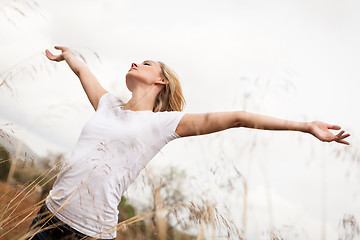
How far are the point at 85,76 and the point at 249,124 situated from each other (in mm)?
1445

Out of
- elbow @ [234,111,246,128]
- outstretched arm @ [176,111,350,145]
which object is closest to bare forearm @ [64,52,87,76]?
outstretched arm @ [176,111,350,145]

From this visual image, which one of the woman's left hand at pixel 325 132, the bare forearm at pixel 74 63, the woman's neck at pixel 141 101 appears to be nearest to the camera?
the woman's left hand at pixel 325 132

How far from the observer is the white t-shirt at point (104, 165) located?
1.85 meters

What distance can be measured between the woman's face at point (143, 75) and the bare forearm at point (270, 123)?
0.83 meters

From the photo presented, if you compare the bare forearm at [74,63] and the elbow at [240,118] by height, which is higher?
the bare forearm at [74,63]

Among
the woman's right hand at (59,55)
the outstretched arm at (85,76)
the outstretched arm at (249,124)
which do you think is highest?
the woman's right hand at (59,55)

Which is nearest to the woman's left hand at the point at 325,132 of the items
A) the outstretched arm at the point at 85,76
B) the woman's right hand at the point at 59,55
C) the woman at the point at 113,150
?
the woman at the point at 113,150

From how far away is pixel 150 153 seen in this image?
2029 mm

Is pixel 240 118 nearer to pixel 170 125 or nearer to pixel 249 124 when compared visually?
pixel 249 124

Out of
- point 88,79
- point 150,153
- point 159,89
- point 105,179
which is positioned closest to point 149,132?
point 150,153

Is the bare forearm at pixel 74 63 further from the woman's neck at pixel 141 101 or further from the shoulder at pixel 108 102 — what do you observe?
the woman's neck at pixel 141 101

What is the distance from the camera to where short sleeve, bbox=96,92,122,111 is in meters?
2.36

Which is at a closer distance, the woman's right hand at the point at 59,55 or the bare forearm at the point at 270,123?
the bare forearm at the point at 270,123

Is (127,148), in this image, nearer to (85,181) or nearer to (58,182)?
(85,181)
